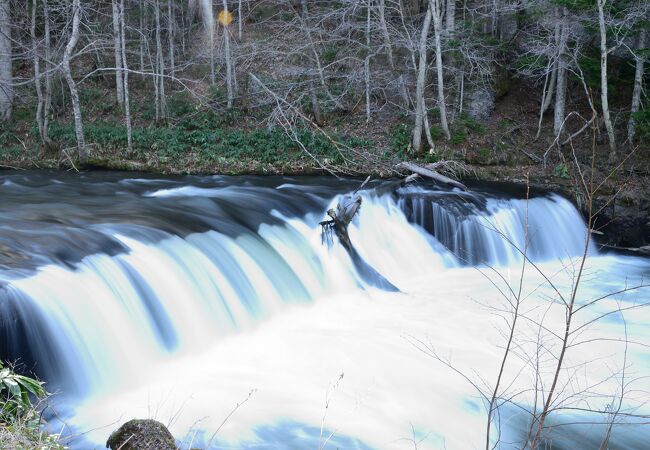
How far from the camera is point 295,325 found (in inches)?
303

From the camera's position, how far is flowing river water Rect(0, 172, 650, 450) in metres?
5.38

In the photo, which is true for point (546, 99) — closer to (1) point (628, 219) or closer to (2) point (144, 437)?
(1) point (628, 219)

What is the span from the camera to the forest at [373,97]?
15.0m

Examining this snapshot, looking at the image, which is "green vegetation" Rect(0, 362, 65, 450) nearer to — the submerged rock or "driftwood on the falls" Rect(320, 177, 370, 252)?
the submerged rock

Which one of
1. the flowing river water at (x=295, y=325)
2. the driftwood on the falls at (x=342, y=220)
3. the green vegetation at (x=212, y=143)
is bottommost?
the flowing river water at (x=295, y=325)

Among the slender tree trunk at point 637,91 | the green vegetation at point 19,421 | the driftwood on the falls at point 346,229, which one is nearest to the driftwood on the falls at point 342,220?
the driftwood on the falls at point 346,229

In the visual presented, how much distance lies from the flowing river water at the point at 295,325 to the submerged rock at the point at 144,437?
1111 mm

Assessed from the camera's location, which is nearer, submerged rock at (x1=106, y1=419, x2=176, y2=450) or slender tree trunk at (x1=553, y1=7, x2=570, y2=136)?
submerged rock at (x1=106, y1=419, x2=176, y2=450)

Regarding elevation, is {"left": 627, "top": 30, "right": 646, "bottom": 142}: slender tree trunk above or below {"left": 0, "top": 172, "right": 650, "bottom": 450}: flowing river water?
above

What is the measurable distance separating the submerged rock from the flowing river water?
1111mm

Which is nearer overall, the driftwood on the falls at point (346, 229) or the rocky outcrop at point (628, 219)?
the driftwood on the falls at point (346, 229)

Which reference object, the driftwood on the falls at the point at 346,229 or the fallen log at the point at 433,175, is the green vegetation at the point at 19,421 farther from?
the fallen log at the point at 433,175

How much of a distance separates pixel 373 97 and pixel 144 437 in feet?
54.6

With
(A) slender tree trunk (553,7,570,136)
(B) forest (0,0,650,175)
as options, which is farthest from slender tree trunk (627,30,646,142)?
(A) slender tree trunk (553,7,570,136)
